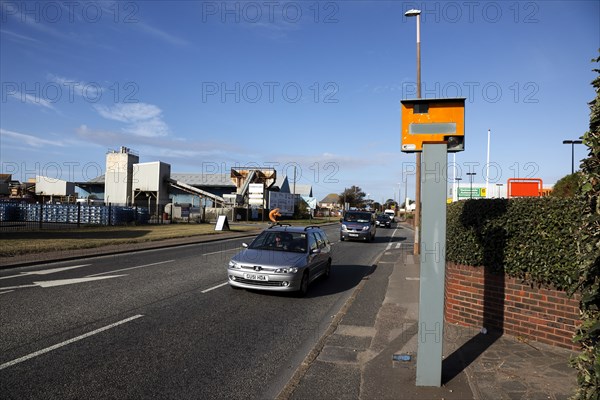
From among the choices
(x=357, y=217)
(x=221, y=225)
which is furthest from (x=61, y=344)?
(x=221, y=225)

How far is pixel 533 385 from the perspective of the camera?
168 inches

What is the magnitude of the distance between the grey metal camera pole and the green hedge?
1474 mm

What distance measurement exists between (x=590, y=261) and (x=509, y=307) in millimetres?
3587

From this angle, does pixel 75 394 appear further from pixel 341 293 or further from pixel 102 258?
pixel 102 258

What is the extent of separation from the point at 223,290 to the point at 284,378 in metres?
4.94

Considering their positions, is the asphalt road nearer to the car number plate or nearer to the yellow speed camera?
the car number plate

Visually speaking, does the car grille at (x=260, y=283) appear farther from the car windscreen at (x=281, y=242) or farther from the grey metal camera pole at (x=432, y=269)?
the grey metal camera pole at (x=432, y=269)

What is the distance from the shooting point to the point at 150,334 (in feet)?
20.0

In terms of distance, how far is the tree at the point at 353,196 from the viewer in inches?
4520

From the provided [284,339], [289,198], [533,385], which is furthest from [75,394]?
[289,198]

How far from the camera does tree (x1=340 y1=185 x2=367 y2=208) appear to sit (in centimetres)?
11481

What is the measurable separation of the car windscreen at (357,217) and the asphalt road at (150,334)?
14957 millimetres

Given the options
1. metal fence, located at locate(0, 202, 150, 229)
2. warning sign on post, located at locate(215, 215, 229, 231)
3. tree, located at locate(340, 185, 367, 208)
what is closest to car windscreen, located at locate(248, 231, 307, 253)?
warning sign on post, located at locate(215, 215, 229, 231)

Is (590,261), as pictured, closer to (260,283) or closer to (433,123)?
(433,123)
